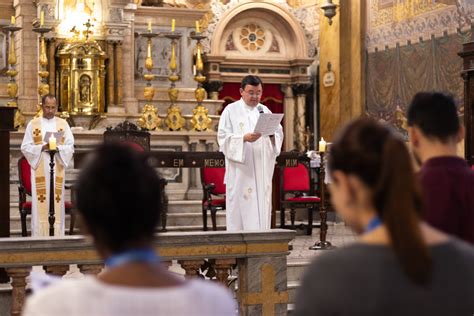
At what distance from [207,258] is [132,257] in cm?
440

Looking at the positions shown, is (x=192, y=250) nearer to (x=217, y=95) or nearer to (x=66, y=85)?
(x=66, y=85)

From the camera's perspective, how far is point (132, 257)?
6.56 feet

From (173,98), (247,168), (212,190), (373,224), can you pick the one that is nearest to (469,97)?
(247,168)

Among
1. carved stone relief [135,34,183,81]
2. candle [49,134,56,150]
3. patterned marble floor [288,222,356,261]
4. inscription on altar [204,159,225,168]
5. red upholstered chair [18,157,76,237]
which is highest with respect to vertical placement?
carved stone relief [135,34,183,81]

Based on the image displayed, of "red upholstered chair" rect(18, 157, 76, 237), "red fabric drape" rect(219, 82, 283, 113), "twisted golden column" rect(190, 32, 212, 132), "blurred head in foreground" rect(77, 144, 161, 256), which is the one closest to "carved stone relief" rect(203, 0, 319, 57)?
"red fabric drape" rect(219, 82, 283, 113)

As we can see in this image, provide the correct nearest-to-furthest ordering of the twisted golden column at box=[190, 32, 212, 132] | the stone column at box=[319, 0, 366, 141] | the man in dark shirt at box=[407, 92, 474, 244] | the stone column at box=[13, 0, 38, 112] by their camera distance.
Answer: the man in dark shirt at box=[407, 92, 474, 244] < the twisted golden column at box=[190, 32, 212, 132] < the stone column at box=[13, 0, 38, 112] < the stone column at box=[319, 0, 366, 141]

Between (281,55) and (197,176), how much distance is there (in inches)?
216

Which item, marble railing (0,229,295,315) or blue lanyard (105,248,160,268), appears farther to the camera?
marble railing (0,229,295,315)

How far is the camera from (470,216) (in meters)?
2.98

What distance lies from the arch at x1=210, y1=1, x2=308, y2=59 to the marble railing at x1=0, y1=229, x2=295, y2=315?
12.2 meters

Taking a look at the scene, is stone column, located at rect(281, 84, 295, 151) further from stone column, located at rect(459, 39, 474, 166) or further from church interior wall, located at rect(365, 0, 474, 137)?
stone column, located at rect(459, 39, 474, 166)

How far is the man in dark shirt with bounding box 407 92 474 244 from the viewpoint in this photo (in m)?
2.94

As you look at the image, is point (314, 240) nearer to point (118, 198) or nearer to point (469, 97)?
point (469, 97)

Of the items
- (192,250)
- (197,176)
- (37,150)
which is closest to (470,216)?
(192,250)
